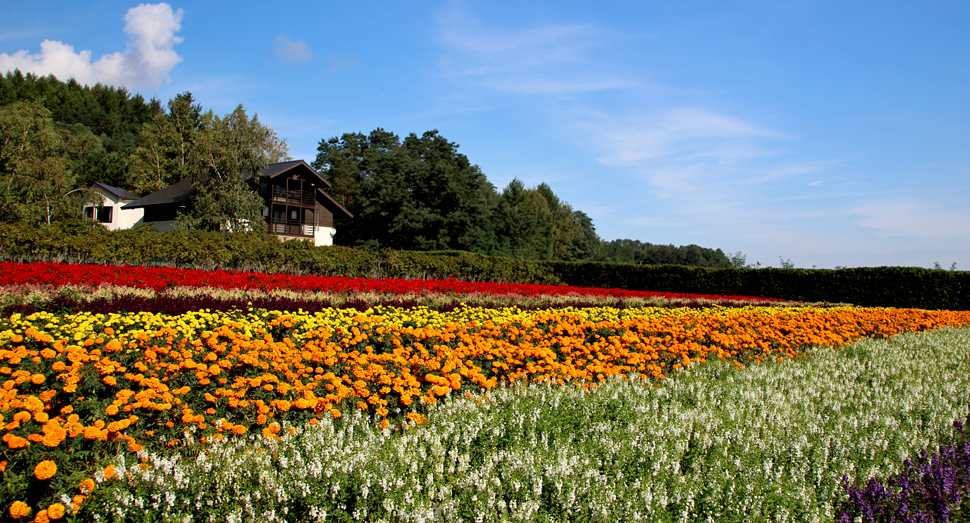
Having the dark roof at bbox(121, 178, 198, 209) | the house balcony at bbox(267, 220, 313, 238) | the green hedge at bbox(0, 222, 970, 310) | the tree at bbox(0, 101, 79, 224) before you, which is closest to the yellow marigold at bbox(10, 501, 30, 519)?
the green hedge at bbox(0, 222, 970, 310)

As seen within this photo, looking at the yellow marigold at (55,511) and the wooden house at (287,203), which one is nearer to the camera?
the yellow marigold at (55,511)

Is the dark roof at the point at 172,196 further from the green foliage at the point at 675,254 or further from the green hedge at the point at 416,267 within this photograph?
the green foliage at the point at 675,254

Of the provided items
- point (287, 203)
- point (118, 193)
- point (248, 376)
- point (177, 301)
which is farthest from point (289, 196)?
point (248, 376)

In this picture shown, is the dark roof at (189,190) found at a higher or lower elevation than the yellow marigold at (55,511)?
higher

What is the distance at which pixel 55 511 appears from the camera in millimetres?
2455

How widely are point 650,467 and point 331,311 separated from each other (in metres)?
6.17

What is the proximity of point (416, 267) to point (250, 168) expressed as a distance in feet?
57.2

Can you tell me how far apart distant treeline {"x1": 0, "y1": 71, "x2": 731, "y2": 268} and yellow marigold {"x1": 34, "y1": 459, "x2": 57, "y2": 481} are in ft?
107

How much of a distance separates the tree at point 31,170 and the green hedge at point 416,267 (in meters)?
17.7

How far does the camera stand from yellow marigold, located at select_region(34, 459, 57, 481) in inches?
99.8

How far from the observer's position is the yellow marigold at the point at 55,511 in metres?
2.44

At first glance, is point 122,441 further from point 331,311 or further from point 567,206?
point 567,206

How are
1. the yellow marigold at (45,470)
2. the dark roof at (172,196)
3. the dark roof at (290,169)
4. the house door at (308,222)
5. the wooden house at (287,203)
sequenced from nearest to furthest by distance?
the yellow marigold at (45,470), the dark roof at (172,196), the dark roof at (290,169), the wooden house at (287,203), the house door at (308,222)

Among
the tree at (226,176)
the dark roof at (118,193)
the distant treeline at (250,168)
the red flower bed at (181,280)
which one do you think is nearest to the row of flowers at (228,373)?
the red flower bed at (181,280)
